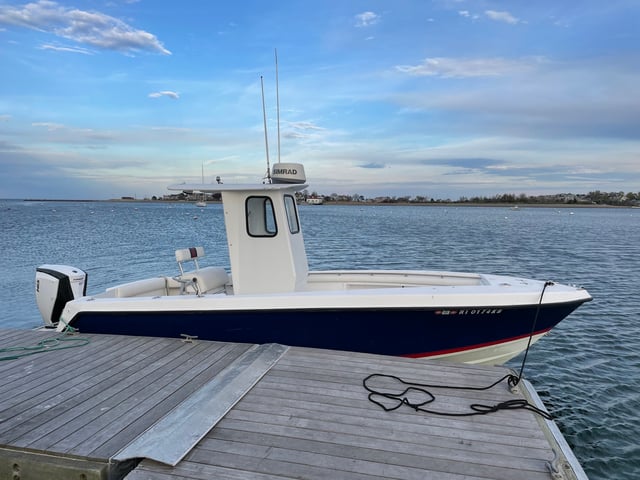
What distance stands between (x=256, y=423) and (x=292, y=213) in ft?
11.8

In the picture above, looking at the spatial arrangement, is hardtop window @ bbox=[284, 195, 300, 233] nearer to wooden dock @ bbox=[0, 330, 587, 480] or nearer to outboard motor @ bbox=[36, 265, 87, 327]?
wooden dock @ bbox=[0, 330, 587, 480]

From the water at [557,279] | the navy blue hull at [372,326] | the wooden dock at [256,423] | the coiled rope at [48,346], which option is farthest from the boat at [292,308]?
the water at [557,279]

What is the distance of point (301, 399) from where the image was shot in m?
3.65

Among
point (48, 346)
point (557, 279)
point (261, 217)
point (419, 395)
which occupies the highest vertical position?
point (261, 217)

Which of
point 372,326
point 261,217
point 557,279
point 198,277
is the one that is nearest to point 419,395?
point 372,326

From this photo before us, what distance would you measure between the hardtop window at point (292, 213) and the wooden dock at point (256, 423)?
2150 mm

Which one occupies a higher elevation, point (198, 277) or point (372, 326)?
point (198, 277)

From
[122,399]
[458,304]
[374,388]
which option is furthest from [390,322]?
[122,399]

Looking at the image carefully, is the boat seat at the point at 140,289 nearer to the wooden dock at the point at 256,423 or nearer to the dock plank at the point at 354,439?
the wooden dock at the point at 256,423

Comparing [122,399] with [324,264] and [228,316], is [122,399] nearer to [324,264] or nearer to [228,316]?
[228,316]

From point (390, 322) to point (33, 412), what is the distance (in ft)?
11.6

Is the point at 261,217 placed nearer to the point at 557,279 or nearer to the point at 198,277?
the point at 198,277

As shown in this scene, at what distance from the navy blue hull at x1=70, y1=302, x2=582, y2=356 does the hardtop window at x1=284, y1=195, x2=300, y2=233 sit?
1578 millimetres

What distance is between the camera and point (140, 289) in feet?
21.5
